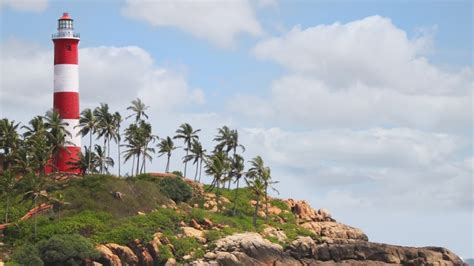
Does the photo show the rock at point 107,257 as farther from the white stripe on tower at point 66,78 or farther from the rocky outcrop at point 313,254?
the white stripe on tower at point 66,78

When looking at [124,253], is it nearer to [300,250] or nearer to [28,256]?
[28,256]

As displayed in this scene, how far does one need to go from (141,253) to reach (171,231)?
7.50 meters

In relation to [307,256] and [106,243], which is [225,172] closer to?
[307,256]

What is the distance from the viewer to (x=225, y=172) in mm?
136375

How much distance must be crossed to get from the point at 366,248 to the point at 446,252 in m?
12.3

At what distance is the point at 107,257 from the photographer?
106562mm

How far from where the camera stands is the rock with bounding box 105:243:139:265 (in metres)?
108

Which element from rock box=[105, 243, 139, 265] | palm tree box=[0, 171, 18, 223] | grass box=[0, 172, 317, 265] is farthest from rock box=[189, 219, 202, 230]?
palm tree box=[0, 171, 18, 223]

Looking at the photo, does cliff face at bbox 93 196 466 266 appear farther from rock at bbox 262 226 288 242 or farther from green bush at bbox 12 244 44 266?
green bush at bbox 12 244 44 266

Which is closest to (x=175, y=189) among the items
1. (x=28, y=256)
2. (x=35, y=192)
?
(x=35, y=192)

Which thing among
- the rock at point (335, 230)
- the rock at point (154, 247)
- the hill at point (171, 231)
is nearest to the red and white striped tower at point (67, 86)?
the hill at point (171, 231)

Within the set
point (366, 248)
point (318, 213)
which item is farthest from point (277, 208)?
point (366, 248)

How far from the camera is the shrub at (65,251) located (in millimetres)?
104250

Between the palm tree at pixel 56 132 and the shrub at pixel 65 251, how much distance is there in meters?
21.5
